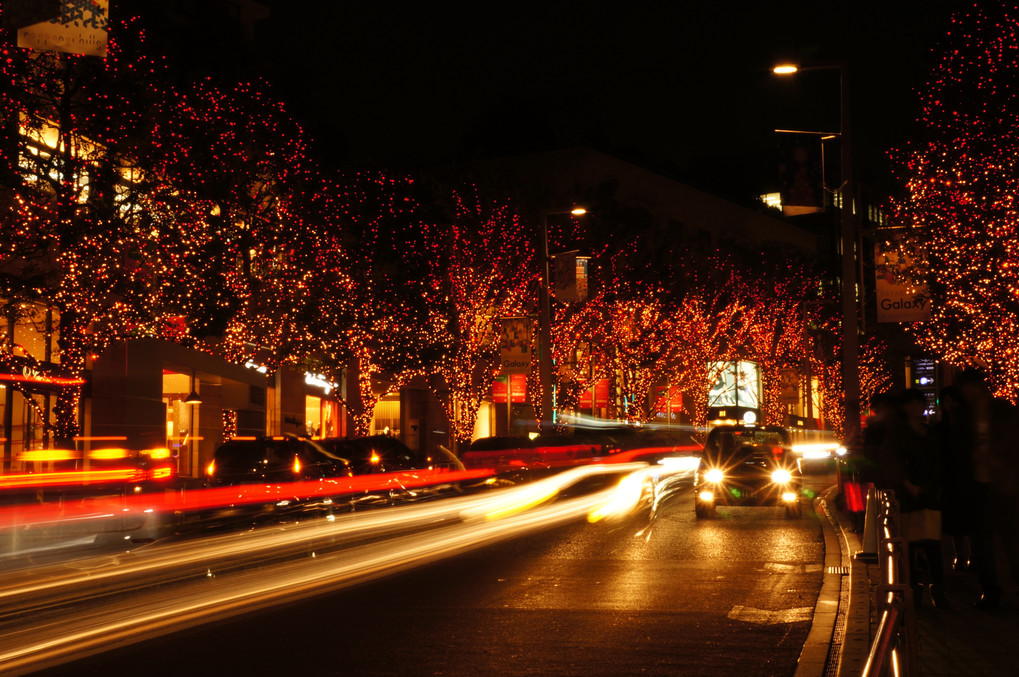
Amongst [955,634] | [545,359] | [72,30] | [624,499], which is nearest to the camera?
[955,634]

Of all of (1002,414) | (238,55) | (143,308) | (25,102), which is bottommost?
(1002,414)

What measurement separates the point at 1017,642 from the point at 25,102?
835 inches

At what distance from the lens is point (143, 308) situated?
29.0 meters

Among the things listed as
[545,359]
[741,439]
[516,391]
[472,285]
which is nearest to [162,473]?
[741,439]

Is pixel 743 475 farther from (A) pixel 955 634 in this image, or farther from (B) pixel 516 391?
(B) pixel 516 391

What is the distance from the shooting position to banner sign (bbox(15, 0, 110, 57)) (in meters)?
14.0

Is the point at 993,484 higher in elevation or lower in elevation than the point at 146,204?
lower

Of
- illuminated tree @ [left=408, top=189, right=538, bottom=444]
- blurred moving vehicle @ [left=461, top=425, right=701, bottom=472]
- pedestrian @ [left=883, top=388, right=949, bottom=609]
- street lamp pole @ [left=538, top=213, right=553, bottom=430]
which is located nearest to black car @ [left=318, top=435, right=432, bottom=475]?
blurred moving vehicle @ [left=461, top=425, right=701, bottom=472]

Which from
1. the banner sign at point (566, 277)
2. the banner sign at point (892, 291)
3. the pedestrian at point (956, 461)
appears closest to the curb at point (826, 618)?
the pedestrian at point (956, 461)

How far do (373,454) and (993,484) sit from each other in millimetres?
15726

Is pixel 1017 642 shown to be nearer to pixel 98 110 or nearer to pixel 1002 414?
pixel 1002 414

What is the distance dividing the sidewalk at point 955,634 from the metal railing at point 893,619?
34.8 inches

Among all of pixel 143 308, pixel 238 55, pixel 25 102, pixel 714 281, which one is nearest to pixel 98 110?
pixel 25 102

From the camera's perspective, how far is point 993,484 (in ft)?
32.2
